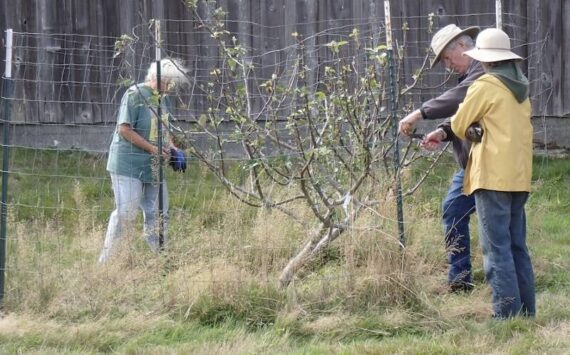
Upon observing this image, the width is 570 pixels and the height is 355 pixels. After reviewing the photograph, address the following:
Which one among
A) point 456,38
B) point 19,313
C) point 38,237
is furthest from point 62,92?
point 456,38

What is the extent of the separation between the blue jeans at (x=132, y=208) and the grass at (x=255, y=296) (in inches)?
4.6

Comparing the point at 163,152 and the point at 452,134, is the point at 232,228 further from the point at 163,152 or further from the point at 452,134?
the point at 452,134

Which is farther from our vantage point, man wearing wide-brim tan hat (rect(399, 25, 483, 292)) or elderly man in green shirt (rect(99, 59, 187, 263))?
elderly man in green shirt (rect(99, 59, 187, 263))

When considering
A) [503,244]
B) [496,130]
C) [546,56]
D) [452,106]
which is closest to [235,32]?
[546,56]

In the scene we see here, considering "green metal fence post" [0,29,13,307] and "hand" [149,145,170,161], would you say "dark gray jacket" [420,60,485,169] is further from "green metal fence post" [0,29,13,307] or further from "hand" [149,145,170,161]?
"green metal fence post" [0,29,13,307]

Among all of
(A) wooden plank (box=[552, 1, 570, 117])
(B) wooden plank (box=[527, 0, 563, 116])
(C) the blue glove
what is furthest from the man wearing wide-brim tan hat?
(A) wooden plank (box=[552, 1, 570, 117])

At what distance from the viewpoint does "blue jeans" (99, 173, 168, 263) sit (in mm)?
7137

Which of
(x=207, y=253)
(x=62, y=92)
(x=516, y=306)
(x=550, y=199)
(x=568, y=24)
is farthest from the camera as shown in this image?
(x=62, y=92)

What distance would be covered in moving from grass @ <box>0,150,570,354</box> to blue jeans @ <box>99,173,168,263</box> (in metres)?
0.12

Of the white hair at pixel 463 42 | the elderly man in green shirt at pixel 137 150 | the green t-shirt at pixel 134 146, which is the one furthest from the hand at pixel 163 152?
the white hair at pixel 463 42

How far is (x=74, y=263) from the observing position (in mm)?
6812

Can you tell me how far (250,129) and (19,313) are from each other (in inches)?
80.6

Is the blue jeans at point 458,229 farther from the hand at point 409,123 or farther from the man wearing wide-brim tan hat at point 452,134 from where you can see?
the hand at point 409,123

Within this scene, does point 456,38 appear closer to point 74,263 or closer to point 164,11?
point 74,263
